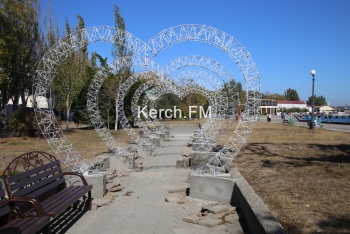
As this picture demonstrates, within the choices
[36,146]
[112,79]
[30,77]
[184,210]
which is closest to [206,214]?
[184,210]

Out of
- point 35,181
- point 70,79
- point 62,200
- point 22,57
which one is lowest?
point 62,200

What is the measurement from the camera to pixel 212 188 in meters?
7.14

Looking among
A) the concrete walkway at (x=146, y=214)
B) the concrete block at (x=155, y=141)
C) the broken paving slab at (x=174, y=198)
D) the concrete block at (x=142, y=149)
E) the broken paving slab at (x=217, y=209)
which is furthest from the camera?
the concrete block at (x=155, y=141)

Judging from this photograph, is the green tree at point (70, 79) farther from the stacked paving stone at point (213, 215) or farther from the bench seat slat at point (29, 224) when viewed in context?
the bench seat slat at point (29, 224)

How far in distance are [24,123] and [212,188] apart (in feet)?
54.2

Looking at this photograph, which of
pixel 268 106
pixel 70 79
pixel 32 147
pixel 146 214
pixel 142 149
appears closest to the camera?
pixel 146 214

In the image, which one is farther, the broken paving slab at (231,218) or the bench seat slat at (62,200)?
the broken paving slab at (231,218)

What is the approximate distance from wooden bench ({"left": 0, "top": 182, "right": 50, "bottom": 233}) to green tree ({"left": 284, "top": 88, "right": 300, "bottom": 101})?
167 m

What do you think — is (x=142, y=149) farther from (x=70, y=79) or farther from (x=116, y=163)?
(x=70, y=79)

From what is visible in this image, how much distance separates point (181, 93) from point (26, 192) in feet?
75.1

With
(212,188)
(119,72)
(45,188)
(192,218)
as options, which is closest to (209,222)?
(192,218)

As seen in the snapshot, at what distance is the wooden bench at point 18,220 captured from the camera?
403 cm

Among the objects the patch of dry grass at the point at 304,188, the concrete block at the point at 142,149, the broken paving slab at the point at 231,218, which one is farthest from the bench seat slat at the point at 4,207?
the concrete block at the point at 142,149

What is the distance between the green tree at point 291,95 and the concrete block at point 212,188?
536 feet
